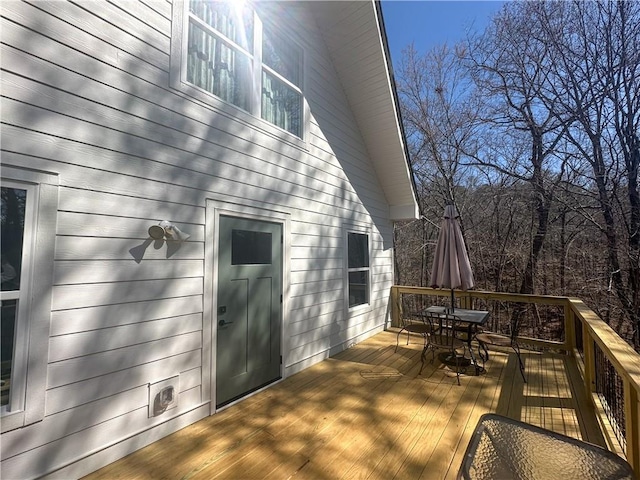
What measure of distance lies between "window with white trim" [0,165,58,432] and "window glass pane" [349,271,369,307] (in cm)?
435

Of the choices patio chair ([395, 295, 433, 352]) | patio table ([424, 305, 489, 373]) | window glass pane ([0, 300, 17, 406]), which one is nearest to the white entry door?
window glass pane ([0, 300, 17, 406])

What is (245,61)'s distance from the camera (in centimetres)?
371

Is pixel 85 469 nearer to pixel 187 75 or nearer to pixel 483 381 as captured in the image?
pixel 187 75

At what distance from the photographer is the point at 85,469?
2182mm

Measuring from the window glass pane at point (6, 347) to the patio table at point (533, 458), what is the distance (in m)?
2.59

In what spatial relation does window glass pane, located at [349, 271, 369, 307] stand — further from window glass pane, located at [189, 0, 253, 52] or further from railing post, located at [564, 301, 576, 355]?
window glass pane, located at [189, 0, 253, 52]

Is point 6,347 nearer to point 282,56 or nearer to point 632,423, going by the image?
point 632,423

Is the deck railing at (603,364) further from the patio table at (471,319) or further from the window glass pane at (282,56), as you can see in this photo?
the window glass pane at (282,56)

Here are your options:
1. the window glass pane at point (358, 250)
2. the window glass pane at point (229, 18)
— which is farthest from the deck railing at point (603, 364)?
the window glass pane at point (229, 18)

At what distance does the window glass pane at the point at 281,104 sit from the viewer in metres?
4.03

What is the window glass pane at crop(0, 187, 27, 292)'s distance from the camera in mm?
1931

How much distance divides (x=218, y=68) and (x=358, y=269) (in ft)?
13.0

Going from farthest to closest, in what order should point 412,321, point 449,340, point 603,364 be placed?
point 412,321 < point 449,340 < point 603,364

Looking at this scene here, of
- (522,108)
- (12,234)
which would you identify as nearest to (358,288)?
(12,234)
